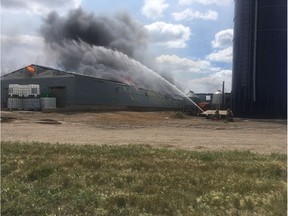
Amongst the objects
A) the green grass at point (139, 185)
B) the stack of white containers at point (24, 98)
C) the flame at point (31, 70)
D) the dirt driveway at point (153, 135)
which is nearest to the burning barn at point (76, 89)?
the flame at point (31, 70)

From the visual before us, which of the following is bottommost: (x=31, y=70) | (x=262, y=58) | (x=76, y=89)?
(x=76, y=89)

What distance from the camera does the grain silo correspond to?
170ft

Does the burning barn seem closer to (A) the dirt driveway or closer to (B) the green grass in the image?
(A) the dirt driveway

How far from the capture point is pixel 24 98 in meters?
51.2

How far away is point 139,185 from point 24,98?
45769mm

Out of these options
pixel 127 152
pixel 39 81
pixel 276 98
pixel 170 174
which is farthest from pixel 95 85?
pixel 170 174

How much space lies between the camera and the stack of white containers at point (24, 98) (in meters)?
50.3

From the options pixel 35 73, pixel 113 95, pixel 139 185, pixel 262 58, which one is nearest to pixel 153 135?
pixel 139 185

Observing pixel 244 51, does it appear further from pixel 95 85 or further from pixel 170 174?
pixel 170 174

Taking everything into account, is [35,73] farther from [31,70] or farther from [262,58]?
[262,58]

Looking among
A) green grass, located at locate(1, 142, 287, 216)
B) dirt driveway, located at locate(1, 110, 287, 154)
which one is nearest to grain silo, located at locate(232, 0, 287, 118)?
dirt driveway, located at locate(1, 110, 287, 154)

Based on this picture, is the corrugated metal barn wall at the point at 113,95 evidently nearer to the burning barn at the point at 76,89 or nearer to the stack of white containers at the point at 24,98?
the burning barn at the point at 76,89

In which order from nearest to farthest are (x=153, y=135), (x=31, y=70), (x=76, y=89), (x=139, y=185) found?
(x=139, y=185), (x=153, y=135), (x=76, y=89), (x=31, y=70)

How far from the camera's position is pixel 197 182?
7781 mm
